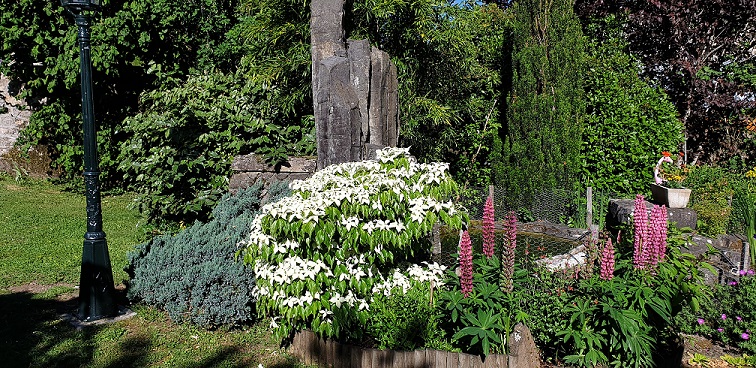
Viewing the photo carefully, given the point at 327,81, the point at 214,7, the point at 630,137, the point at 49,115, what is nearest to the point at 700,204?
the point at 630,137

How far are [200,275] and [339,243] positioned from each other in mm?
1291

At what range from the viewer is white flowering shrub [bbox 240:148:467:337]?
3.66 m

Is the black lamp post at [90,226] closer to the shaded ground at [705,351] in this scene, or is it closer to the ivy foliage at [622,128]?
the shaded ground at [705,351]

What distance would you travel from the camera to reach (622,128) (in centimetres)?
941

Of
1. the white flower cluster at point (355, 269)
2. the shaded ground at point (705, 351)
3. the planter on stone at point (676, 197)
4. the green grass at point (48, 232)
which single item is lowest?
the shaded ground at point (705, 351)

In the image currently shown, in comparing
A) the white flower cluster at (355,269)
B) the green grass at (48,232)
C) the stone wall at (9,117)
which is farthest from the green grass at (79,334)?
the stone wall at (9,117)

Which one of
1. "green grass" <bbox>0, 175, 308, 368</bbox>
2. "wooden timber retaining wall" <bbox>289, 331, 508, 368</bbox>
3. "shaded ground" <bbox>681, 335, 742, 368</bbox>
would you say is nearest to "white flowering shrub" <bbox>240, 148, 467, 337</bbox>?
"wooden timber retaining wall" <bbox>289, 331, 508, 368</bbox>

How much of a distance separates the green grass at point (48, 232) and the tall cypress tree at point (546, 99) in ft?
20.0

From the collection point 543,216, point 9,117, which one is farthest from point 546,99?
point 9,117

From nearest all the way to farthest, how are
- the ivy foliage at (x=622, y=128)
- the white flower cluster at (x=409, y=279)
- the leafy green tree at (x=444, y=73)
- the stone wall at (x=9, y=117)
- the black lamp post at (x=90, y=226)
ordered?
the white flower cluster at (x=409, y=279), the black lamp post at (x=90, y=226), the leafy green tree at (x=444, y=73), the ivy foliage at (x=622, y=128), the stone wall at (x=9, y=117)

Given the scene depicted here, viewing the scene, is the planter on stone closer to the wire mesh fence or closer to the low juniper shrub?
the wire mesh fence

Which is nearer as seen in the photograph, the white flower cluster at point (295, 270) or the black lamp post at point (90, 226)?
the white flower cluster at point (295, 270)

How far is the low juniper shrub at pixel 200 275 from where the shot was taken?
171 inches

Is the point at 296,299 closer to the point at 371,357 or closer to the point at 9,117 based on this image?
the point at 371,357
